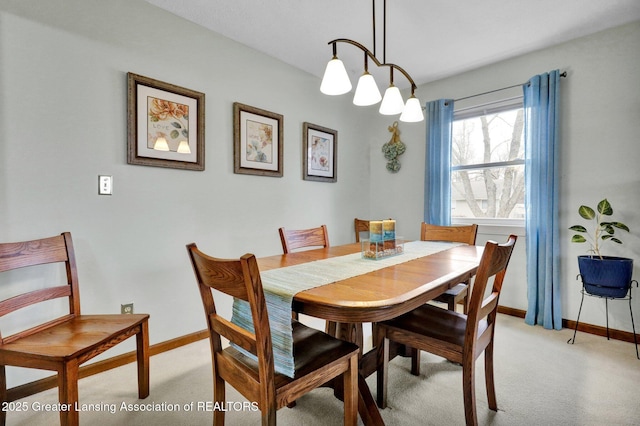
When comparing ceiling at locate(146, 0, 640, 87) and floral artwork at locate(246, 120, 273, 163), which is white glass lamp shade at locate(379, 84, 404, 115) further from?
floral artwork at locate(246, 120, 273, 163)

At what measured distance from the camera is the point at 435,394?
5.52 ft

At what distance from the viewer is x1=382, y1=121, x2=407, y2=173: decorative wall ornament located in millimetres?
3578

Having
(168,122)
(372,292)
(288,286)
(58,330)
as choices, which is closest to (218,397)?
(288,286)

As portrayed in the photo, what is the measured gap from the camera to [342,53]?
2744mm

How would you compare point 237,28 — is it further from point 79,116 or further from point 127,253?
point 127,253

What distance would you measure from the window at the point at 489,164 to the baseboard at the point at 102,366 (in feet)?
9.28

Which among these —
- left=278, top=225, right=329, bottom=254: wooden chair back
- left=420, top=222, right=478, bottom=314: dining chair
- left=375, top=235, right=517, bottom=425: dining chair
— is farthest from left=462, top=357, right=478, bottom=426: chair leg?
left=278, top=225, right=329, bottom=254: wooden chair back

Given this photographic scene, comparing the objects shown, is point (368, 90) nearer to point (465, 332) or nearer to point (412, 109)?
point (412, 109)

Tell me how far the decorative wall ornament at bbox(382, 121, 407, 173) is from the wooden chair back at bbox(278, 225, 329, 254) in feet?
5.86

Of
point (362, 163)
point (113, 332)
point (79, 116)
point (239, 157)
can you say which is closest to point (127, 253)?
point (113, 332)

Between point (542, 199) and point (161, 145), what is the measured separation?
3052mm

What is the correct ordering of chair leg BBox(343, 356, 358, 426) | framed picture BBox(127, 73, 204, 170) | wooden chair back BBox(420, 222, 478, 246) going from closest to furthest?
chair leg BBox(343, 356, 358, 426), framed picture BBox(127, 73, 204, 170), wooden chair back BBox(420, 222, 478, 246)

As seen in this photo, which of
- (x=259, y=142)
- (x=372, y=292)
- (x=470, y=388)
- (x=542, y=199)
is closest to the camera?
(x=372, y=292)

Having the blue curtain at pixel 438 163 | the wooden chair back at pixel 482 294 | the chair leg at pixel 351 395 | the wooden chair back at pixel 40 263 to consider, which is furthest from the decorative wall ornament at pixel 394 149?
the wooden chair back at pixel 40 263
